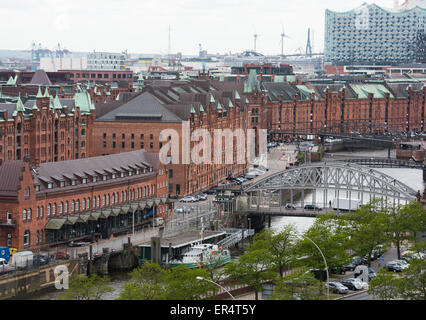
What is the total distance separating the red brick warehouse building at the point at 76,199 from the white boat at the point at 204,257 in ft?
31.6

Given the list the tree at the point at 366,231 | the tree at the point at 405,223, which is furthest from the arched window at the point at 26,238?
the tree at the point at 405,223

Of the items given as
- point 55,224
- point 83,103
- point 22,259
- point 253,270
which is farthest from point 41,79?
point 253,270

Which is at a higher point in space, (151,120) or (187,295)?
(151,120)

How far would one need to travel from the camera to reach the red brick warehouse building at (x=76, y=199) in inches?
3423

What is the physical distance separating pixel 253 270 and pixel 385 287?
12451 millimetres

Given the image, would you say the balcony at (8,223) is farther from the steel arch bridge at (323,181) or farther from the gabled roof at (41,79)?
the gabled roof at (41,79)

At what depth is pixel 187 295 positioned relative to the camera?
63.2m

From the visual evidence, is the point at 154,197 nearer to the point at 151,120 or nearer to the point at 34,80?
the point at 151,120

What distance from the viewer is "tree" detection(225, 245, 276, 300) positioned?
7375 cm

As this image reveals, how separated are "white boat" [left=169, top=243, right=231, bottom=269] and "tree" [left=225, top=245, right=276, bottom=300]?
724 cm

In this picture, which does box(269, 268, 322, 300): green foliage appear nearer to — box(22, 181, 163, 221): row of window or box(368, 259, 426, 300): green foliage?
box(368, 259, 426, 300): green foliage

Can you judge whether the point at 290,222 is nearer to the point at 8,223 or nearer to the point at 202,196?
the point at 202,196

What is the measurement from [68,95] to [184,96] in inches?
941
